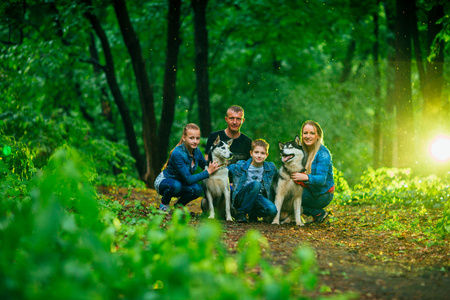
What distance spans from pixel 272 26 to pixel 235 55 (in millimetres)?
3950

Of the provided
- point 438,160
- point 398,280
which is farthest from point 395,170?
point 398,280

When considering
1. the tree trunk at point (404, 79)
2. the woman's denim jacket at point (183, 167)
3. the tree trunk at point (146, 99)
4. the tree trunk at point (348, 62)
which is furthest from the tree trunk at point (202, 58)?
the tree trunk at point (348, 62)

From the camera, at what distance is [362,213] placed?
7836mm

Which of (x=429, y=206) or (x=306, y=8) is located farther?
(x=306, y=8)

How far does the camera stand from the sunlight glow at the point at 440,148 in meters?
9.33

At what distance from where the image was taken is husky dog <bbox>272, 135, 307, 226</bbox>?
582cm

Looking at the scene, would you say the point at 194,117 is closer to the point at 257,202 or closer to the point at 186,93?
the point at 186,93

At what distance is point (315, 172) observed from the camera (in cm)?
609

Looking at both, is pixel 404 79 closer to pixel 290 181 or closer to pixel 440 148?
pixel 440 148

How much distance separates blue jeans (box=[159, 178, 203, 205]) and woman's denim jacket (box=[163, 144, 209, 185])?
109mm

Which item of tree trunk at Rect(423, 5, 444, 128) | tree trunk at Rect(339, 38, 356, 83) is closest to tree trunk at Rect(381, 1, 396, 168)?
tree trunk at Rect(339, 38, 356, 83)

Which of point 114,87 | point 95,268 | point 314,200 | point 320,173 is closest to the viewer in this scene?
point 95,268

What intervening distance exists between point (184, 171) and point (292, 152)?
1608 millimetres

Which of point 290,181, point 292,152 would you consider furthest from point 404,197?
point 292,152
